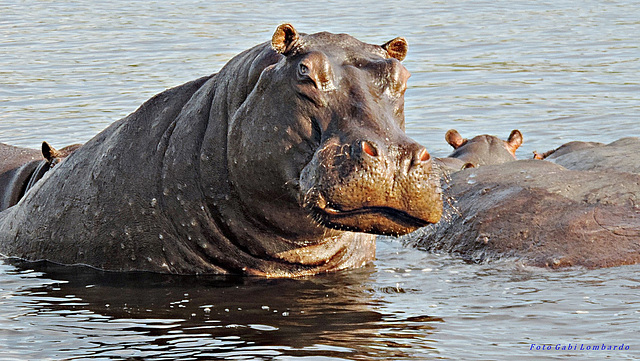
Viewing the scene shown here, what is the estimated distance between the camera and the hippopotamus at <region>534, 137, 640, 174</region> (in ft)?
29.0

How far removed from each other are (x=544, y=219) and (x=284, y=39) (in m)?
2.50

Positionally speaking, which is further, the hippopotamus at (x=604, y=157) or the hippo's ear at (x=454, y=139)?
the hippo's ear at (x=454, y=139)

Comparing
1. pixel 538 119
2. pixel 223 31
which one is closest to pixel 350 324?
pixel 538 119

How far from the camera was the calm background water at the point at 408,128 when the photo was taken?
559 cm

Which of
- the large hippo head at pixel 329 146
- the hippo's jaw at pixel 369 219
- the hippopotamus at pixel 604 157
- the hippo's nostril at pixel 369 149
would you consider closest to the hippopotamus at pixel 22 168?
the large hippo head at pixel 329 146

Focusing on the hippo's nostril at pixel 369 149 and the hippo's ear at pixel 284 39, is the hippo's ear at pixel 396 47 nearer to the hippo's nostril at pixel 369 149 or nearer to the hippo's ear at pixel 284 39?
the hippo's ear at pixel 284 39

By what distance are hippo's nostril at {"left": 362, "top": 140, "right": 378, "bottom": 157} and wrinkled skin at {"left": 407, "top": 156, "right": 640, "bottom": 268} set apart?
55.6 inches

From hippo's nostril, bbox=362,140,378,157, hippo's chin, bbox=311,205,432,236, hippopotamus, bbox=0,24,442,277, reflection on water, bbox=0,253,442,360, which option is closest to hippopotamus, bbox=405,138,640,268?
hippopotamus, bbox=0,24,442,277

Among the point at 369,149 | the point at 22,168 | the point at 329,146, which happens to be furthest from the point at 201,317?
the point at 22,168

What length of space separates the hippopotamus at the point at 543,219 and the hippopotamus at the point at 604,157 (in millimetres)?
460

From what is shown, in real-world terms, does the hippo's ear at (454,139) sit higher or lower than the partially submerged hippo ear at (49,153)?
lower

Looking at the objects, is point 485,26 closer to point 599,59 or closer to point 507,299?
point 599,59

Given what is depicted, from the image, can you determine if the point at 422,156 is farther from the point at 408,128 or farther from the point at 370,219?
the point at 408,128

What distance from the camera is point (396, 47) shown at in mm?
6500
